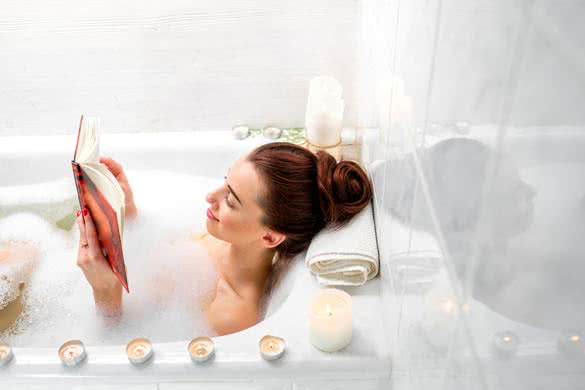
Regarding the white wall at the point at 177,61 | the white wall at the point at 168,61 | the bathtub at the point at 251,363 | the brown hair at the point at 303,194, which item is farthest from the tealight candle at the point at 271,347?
the white wall at the point at 168,61

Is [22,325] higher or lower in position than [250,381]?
lower

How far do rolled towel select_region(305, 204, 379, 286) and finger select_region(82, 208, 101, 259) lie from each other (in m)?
0.44

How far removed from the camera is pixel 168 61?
1.86 meters

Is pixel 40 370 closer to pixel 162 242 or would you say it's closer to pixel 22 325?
pixel 22 325

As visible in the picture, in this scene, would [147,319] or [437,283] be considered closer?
[437,283]

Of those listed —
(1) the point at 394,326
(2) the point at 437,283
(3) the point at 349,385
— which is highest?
(2) the point at 437,283

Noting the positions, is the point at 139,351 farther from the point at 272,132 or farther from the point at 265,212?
the point at 272,132

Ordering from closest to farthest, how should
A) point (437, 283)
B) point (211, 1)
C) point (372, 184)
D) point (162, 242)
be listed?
point (437, 283) → point (372, 184) → point (162, 242) → point (211, 1)

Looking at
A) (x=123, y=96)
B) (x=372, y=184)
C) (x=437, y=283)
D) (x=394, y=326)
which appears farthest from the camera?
(x=123, y=96)

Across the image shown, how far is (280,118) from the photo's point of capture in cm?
196

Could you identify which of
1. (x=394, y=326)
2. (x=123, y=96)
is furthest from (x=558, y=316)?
(x=123, y=96)

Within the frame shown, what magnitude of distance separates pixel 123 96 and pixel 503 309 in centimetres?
167

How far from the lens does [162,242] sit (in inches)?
64.4

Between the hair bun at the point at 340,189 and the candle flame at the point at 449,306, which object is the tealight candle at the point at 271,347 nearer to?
the hair bun at the point at 340,189
